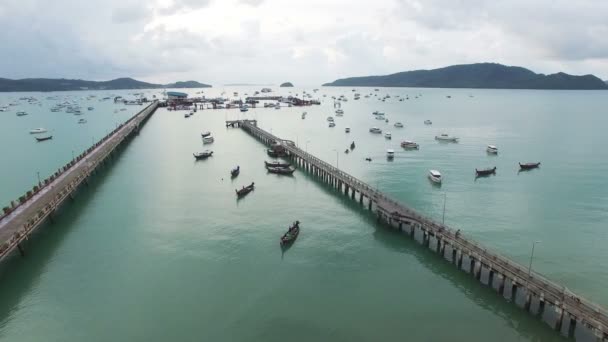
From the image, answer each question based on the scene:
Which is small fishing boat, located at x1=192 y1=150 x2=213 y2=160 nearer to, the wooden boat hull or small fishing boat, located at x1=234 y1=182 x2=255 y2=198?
small fishing boat, located at x1=234 y1=182 x2=255 y2=198

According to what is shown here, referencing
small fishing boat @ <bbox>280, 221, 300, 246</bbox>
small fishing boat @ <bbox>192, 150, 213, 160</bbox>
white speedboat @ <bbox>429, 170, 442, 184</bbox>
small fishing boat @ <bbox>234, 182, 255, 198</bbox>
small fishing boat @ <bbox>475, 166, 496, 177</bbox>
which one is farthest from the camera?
small fishing boat @ <bbox>192, 150, 213, 160</bbox>

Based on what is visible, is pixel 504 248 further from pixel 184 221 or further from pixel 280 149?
pixel 280 149

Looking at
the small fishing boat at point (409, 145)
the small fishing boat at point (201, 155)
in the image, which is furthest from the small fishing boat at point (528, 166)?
the small fishing boat at point (201, 155)

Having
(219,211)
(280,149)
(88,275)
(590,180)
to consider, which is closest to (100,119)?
(280,149)

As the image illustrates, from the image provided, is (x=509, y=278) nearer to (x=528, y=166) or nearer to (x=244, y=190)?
(x=244, y=190)

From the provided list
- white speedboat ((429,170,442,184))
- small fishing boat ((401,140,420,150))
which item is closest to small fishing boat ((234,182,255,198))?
white speedboat ((429,170,442,184))

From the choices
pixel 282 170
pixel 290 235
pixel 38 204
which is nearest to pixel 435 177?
pixel 282 170

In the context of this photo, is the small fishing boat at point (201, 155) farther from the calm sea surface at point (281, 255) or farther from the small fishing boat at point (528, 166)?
the small fishing boat at point (528, 166)
